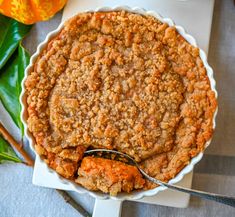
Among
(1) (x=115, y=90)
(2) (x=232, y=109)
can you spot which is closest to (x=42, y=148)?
(1) (x=115, y=90)

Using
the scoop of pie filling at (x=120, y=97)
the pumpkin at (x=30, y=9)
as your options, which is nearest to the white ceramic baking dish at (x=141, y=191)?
the scoop of pie filling at (x=120, y=97)

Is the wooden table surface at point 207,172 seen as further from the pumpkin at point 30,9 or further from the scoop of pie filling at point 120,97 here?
the scoop of pie filling at point 120,97

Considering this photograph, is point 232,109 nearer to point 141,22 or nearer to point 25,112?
point 141,22

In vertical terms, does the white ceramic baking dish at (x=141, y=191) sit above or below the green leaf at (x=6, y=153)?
above

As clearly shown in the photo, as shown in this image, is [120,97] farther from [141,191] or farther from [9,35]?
[9,35]

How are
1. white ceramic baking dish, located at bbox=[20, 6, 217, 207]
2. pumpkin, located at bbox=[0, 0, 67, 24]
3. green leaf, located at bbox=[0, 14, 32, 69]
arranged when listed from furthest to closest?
1. green leaf, located at bbox=[0, 14, 32, 69]
2. pumpkin, located at bbox=[0, 0, 67, 24]
3. white ceramic baking dish, located at bbox=[20, 6, 217, 207]

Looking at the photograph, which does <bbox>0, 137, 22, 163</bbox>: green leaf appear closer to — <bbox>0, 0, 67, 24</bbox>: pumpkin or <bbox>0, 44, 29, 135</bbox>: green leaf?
<bbox>0, 44, 29, 135</bbox>: green leaf

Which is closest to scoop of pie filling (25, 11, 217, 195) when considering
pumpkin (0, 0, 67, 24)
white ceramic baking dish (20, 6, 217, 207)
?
white ceramic baking dish (20, 6, 217, 207)
